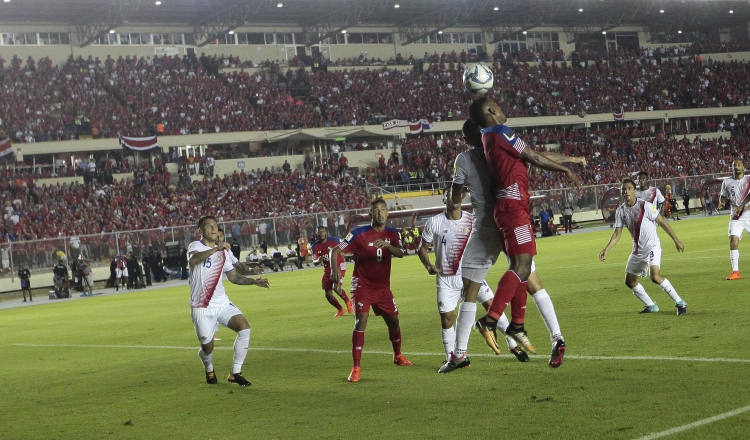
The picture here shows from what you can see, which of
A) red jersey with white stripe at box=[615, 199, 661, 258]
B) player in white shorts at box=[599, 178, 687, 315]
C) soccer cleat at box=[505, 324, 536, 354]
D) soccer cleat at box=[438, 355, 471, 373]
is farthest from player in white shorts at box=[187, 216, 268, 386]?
red jersey with white stripe at box=[615, 199, 661, 258]

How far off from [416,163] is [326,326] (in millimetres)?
48485

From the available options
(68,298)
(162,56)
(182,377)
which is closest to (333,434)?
(182,377)

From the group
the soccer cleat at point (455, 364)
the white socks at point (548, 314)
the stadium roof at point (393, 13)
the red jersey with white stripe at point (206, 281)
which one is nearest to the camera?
the white socks at point (548, 314)

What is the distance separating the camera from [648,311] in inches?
562

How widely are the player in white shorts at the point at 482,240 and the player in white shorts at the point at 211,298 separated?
3079 mm

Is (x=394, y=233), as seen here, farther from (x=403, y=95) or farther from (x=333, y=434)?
(x=403, y=95)

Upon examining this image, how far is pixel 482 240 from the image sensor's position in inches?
352

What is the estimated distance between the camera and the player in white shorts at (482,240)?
873 centimetres

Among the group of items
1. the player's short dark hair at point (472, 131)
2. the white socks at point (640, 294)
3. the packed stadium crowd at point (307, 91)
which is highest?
the packed stadium crowd at point (307, 91)

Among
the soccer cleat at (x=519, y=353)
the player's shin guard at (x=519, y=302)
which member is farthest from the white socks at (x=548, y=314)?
the soccer cleat at (x=519, y=353)

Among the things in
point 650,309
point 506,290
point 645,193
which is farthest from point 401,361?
point 645,193

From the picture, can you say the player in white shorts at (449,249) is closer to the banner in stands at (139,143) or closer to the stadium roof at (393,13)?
the banner in stands at (139,143)

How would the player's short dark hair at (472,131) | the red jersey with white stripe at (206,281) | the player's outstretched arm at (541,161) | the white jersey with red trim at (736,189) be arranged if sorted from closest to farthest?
the player's outstretched arm at (541,161), the player's short dark hair at (472,131), the red jersey with white stripe at (206,281), the white jersey with red trim at (736,189)

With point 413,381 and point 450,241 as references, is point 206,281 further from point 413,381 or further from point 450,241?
point 450,241
